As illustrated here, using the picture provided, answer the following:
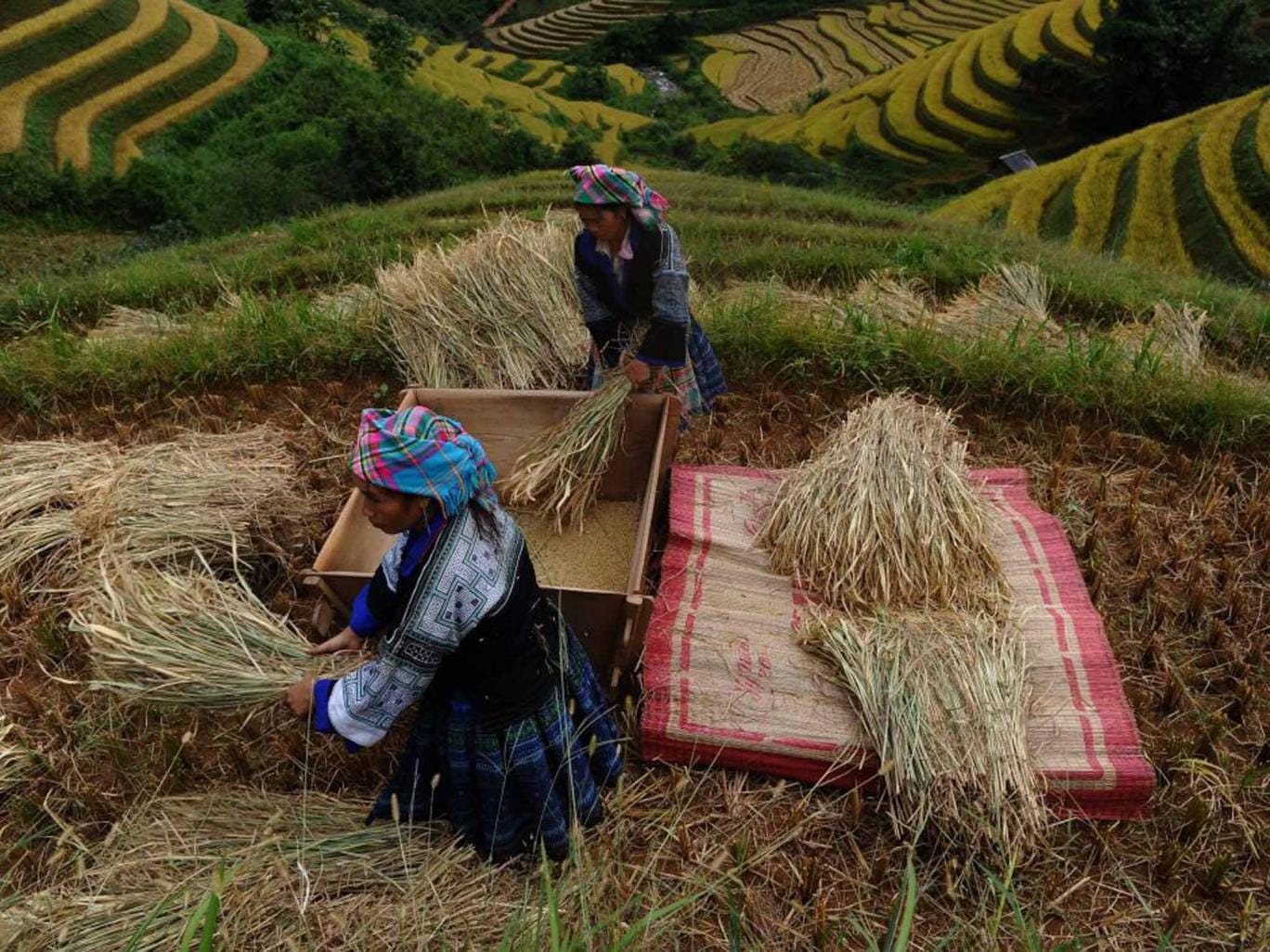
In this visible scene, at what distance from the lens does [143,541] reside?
7.79 ft

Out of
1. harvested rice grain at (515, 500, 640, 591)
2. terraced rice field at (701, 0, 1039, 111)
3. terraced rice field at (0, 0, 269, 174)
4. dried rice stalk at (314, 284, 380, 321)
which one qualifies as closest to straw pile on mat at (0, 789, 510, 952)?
harvested rice grain at (515, 500, 640, 591)

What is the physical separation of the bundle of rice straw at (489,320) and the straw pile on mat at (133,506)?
84 cm

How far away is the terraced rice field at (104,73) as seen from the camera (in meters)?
16.0

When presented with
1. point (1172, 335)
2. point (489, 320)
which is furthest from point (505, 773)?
point (1172, 335)

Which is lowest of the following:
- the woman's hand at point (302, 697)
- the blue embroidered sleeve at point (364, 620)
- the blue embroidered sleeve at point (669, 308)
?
the woman's hand at point (302, 697)

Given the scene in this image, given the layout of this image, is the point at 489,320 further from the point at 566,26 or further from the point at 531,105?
the point at 566,26

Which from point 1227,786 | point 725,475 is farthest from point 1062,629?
point 725,475

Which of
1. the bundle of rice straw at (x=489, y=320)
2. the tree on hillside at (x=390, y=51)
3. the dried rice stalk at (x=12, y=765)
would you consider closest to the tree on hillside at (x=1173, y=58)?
the tree on hillside at (x=390, y=51)

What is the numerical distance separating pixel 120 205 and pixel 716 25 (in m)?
33.4

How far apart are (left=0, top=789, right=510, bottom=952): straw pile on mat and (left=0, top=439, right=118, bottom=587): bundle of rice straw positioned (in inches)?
41.1

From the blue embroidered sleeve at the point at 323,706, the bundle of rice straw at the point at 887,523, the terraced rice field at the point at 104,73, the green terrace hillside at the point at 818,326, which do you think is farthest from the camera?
the terraced rice field at the point at 104,73

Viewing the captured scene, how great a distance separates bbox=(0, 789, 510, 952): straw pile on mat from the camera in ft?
5.04

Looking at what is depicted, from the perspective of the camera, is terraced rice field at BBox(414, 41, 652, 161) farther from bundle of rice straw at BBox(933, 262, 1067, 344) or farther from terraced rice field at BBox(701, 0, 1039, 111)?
bundle of rice straw at BBox(933, 262, 1067, 344)

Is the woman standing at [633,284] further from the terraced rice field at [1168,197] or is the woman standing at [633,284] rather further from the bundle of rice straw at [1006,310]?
the terraced rice field at [1168,197]
